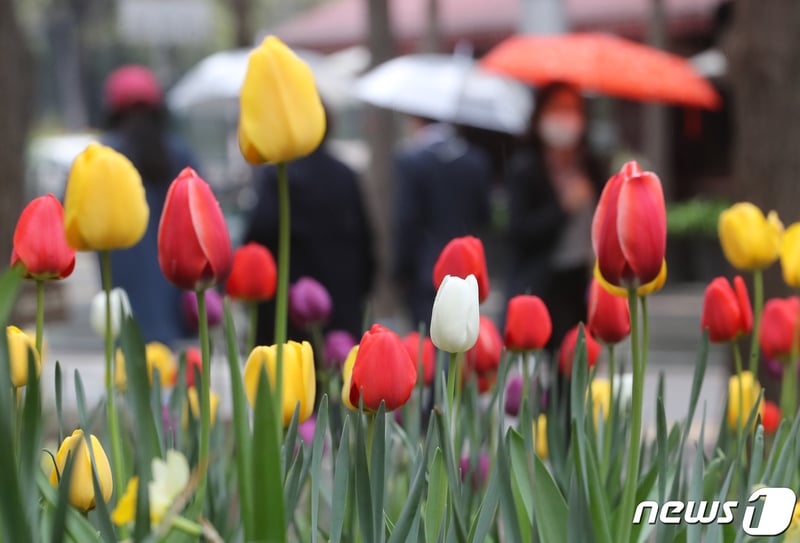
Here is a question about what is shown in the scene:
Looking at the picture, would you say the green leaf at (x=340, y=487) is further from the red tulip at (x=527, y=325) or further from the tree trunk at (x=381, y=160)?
the tree trunk at (x=381, y=160)

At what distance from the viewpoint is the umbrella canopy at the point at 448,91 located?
8297 mm

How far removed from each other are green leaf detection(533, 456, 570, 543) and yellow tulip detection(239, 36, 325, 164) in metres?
0.39

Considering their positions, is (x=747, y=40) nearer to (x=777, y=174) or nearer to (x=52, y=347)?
(x=777, y=174)

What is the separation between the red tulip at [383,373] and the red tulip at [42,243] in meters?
0.34

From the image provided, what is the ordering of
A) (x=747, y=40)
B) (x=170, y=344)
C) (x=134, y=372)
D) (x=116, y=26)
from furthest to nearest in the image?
(x=116, y=26) → (x=170, y=344) → (x=747, y=40) → (x=134, y=372)

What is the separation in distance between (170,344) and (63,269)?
3.91m

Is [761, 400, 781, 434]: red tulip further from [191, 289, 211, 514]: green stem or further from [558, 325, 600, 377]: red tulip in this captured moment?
[191, 289, 211, 514]: green stem

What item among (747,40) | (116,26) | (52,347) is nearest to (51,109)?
(116,26)

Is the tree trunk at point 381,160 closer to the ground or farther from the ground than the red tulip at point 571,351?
closer to the ground

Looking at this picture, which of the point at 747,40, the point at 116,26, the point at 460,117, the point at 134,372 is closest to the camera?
the point at 134,372

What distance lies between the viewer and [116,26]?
44.7 metres

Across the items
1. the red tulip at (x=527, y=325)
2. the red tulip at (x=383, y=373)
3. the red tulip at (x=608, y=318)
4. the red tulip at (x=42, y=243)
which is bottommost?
the red tulip at (x=527, y=325)

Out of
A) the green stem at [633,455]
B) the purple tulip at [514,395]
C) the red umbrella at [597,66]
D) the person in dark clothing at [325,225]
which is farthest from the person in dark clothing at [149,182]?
the green stem at [633,455]

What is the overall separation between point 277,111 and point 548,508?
0.47 meters
